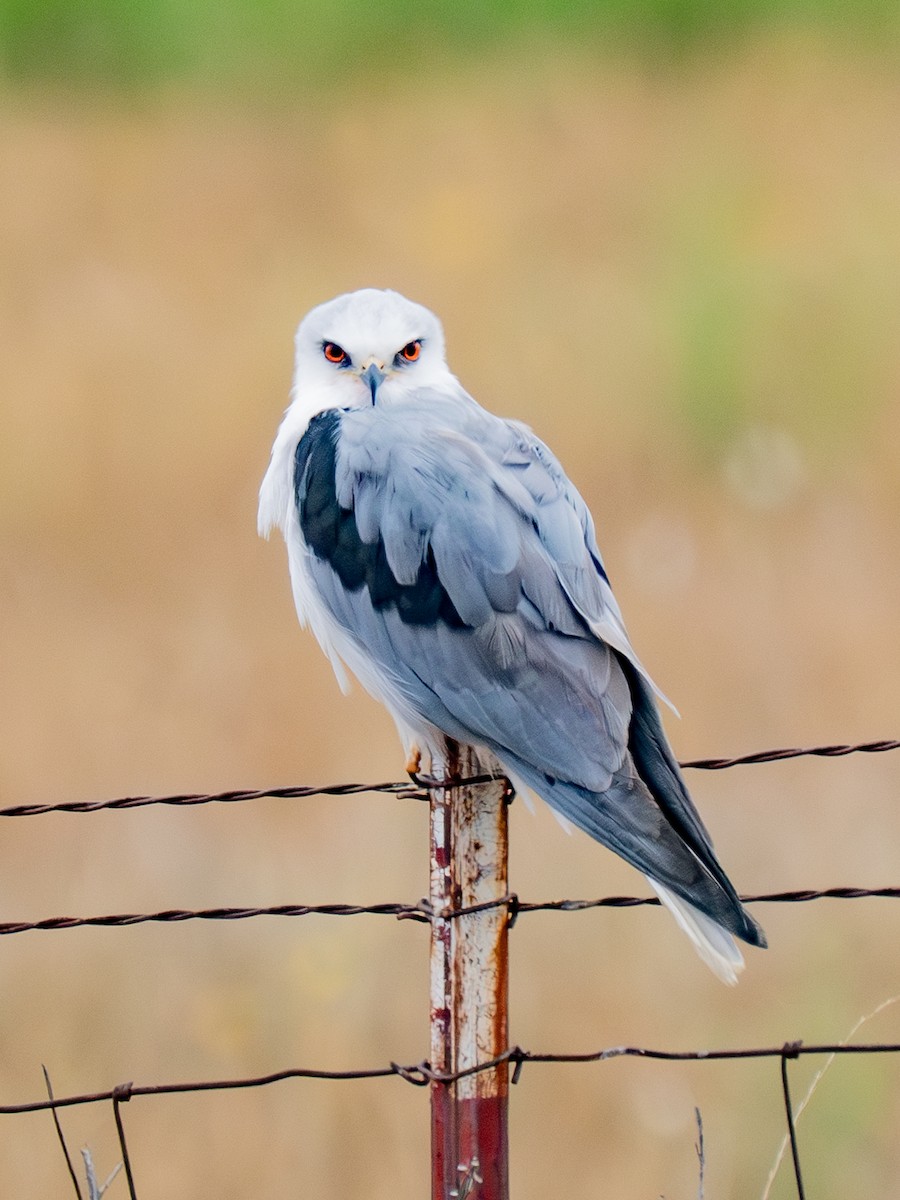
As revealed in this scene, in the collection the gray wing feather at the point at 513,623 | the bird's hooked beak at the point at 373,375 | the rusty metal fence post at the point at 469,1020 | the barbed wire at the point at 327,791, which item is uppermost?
the bird's hooked beak at the point at 373,375

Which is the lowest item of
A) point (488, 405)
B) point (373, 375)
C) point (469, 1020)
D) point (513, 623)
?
point (469, 1020)

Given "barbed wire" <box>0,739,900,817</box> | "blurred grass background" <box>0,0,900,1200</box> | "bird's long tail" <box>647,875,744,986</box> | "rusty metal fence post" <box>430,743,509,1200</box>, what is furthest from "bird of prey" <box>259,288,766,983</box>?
"blurred grass background" <box>0,0,900,1200</box>

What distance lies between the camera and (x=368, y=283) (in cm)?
891

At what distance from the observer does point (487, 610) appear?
11.0 ft

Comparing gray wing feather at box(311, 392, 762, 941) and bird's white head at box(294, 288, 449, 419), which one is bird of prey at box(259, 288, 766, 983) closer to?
gray wing feather at box(311, 392, 762, 941)

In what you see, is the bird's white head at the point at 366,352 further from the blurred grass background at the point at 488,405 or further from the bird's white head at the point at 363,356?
the blurred grass background at the point at 488,405

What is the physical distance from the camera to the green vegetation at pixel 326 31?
40.2 feet

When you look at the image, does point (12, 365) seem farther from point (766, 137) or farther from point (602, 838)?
point (602, 838)

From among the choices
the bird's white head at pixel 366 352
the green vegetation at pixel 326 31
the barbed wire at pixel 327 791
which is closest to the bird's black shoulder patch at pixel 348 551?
the bird's white head at pixel 366 352

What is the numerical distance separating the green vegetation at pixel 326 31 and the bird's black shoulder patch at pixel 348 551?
9107 mm

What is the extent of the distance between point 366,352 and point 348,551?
0.72m

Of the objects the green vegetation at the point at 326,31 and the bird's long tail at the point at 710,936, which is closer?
the bird's long tail at the point at 710,936

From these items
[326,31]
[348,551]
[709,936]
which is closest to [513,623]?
[348,551]

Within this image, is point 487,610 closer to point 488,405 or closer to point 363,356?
point 363,356
